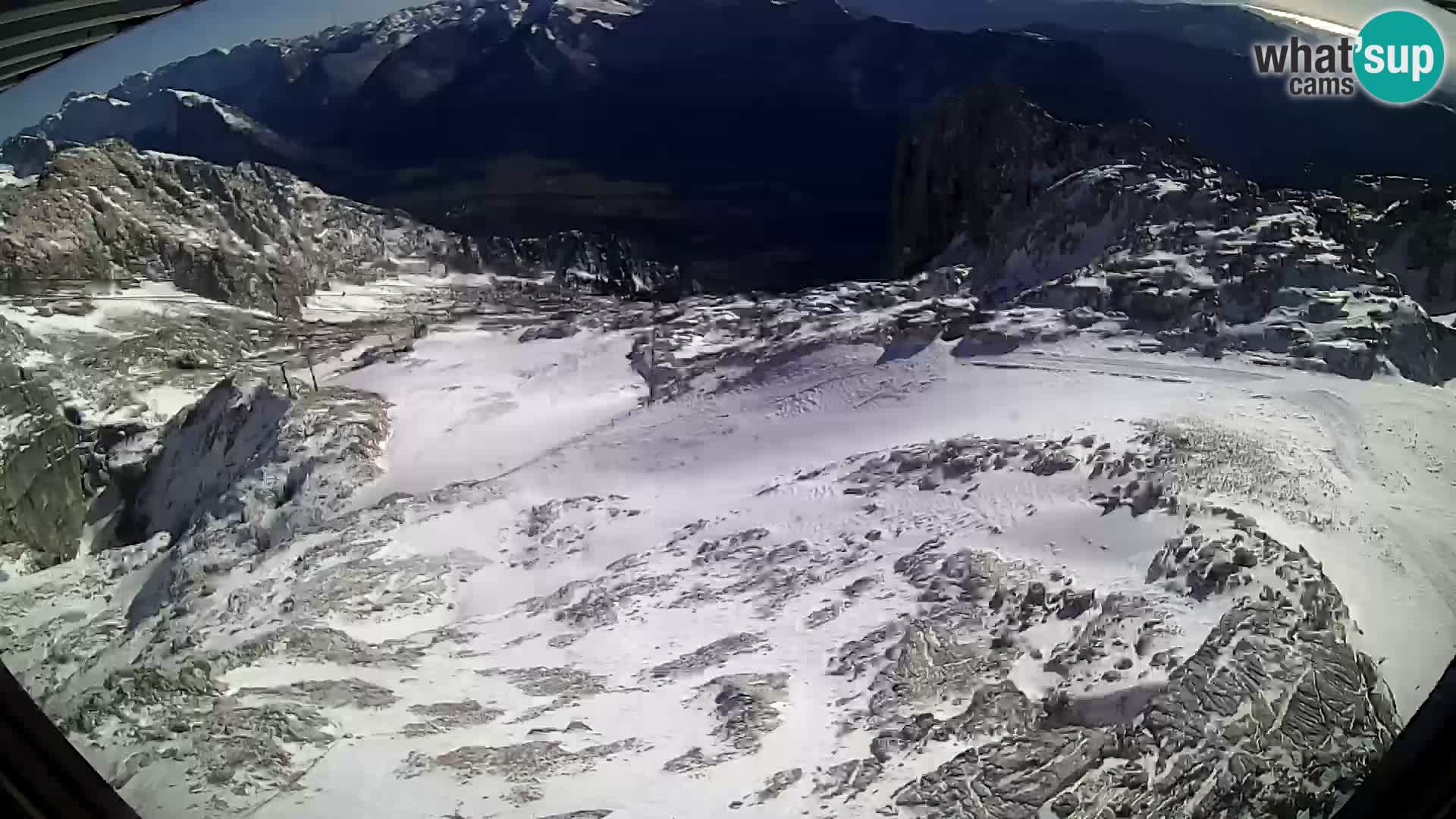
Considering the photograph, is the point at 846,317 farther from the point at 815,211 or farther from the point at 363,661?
the point at 363,661

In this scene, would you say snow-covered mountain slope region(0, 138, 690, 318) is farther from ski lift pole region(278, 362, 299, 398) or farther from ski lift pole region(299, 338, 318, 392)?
ski lift pole region(278, 362, 299, 398)

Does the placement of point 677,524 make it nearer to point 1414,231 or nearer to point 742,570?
point 742,570

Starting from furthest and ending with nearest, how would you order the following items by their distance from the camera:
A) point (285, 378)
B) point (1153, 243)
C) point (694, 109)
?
point (1153, 243) < point (694, 109) < point (285, 378)

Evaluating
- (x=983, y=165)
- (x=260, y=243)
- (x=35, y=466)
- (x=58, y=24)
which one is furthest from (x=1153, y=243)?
(x=35, y=466)

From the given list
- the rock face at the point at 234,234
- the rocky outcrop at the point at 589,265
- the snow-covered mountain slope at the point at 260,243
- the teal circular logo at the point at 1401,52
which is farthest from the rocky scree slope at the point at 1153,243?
the rock face at the point at 234,234

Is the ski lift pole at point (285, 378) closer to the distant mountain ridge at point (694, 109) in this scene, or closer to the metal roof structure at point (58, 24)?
the distant mountain ridge at point (694, 109)

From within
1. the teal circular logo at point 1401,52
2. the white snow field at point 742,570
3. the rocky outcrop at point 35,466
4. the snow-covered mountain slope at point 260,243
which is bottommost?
the white snow field at point 742,570

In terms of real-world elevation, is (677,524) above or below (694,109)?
below
